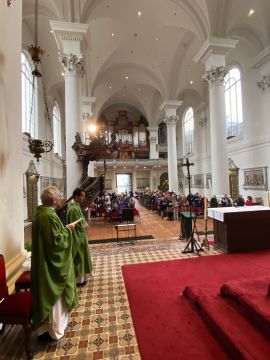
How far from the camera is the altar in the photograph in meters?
5.66

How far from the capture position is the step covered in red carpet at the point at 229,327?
2203 millimetres

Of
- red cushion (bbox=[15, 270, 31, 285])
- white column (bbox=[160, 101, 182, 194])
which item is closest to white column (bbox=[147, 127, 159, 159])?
white column (bbox=[160, 101, 182, 194])

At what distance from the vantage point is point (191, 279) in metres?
4.18

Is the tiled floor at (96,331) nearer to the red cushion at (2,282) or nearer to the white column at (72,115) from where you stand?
the red cushion at (2,282)

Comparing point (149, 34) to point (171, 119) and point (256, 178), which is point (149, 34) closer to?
point (171, 119)

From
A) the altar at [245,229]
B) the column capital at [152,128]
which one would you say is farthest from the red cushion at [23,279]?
the column capital at [152,128]

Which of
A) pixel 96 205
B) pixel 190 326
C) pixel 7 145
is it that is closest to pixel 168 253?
pixel 190 326

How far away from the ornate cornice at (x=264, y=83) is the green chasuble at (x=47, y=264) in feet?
42.2

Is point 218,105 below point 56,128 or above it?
below

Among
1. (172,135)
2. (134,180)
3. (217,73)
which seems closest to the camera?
(217,73)

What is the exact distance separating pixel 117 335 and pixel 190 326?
887 millimetres

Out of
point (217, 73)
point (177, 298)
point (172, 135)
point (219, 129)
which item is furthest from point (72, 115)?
point (172, 135)

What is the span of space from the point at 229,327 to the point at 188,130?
71.9 feet

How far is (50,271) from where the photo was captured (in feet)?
8.53
